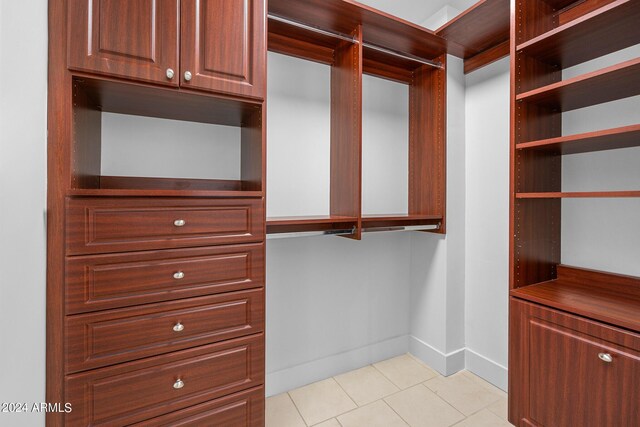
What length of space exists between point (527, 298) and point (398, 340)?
4.10 feet

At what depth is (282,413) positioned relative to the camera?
1.83 metres

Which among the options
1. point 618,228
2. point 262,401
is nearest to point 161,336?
point 262,401

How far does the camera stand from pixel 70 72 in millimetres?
1098

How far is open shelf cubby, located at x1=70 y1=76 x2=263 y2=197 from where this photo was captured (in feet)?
4.05

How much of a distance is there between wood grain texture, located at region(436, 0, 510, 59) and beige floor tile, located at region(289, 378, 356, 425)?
94.3 inches

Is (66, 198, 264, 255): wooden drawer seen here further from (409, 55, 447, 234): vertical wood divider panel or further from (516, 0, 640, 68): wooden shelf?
(516, 0, 640, 68): wooden shelf

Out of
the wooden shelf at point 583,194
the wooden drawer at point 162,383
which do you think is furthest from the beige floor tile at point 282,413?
the wooden shelf at point 583,194

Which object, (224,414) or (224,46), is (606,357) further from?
(224,46)

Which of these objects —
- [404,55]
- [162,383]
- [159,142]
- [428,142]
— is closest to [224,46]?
[159,142]

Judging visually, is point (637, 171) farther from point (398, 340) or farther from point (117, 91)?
point (117, 91)

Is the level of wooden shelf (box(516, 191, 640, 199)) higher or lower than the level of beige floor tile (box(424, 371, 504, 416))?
higher

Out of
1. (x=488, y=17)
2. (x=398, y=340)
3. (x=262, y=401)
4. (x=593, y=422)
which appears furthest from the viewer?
(x=398, y=340)

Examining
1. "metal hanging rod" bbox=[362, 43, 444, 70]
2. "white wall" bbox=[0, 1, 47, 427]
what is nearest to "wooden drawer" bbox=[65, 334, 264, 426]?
"white wall" bbox=[0, 1, 47, 427]

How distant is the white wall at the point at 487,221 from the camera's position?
203 cm
